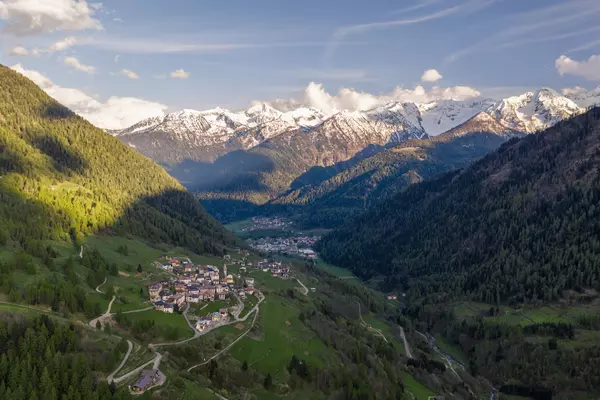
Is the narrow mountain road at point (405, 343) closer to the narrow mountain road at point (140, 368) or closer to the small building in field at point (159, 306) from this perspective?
the small building in field at point (159, 306)

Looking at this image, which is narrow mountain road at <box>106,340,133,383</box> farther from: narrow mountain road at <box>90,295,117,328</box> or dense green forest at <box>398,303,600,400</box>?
dense green forest at <box>398,303,600,400</box>

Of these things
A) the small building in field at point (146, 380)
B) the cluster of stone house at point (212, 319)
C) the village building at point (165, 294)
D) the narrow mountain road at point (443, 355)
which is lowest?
the narrow mountain road at point (443, 355)

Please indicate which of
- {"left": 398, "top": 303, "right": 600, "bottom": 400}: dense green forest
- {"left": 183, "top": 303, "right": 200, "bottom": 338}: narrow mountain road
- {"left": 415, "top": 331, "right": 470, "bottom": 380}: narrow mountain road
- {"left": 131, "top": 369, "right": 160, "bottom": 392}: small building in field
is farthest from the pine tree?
{"left": 398, "top": 303, "right": 600, "bottom": 400}: dense green forest

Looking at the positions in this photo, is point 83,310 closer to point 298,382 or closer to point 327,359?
point 298,382

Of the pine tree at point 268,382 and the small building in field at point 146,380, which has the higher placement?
the small building in field at point 146,380

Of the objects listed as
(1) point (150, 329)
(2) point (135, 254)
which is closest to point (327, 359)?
(1) point (150, 329)

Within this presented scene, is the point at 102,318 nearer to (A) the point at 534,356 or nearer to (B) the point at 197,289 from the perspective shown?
(B) the point at 197,289

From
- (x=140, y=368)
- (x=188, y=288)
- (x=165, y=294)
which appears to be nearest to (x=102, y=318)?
(x=165, y=294)

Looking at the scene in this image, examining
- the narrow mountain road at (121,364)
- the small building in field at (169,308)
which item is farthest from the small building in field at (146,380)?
the small building in field at (169,308)
